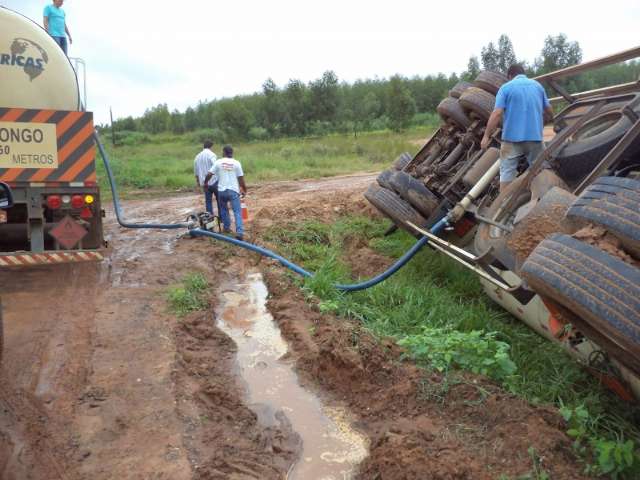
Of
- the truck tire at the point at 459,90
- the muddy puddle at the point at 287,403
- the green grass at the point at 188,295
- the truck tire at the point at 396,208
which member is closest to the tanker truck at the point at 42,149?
the green grass at the point at 188,295

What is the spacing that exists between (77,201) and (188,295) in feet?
5.16

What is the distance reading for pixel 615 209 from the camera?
2.80 m

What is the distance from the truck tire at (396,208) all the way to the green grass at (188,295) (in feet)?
6.93

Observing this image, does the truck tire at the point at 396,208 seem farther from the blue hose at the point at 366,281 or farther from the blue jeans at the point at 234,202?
the blue jeans at the point at 234,202

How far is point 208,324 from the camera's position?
213 inches

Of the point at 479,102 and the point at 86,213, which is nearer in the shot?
the point at 86,213

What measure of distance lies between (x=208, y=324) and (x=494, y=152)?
332 centimetres

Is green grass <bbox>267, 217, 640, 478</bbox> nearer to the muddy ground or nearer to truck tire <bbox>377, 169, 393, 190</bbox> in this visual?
the muddy ground

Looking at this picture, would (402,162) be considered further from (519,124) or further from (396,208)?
(519,124)

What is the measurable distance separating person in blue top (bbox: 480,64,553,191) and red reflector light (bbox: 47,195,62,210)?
437 centimetres

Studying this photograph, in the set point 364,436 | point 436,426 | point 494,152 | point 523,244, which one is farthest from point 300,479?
point 494,152

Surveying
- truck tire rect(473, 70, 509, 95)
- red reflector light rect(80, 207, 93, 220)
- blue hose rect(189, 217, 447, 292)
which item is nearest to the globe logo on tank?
red reflector light rect(80, 207, 93, 220)

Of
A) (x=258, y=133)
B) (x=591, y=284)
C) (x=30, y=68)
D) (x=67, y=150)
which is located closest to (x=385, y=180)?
(x=67, y=150)

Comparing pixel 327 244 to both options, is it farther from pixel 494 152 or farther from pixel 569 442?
pixel 569 442
